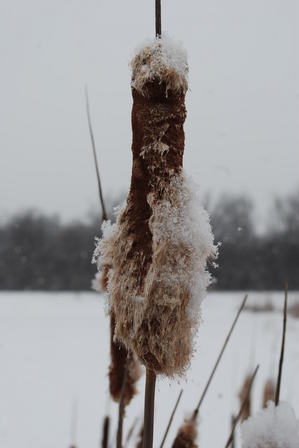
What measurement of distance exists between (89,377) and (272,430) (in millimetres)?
4998

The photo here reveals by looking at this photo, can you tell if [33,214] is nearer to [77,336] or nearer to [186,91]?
[77,336]

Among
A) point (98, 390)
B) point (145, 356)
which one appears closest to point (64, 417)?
point (98, 390)

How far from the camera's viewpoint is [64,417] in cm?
375

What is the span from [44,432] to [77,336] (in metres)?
5.52

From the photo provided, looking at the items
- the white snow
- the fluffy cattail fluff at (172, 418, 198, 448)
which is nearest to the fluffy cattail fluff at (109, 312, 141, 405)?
the fluffy cattail fluff at (172, 418, 198, 448)

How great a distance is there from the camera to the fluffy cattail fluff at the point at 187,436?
944mm

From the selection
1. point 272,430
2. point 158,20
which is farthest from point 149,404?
point 158,20

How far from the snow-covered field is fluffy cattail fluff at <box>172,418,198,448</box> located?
0.11m

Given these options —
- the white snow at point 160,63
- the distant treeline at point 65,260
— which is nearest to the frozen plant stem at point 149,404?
the white snow at point 160,63

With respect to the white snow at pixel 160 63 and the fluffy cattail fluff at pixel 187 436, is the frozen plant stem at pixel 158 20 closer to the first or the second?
the white snow at pixel 160 63

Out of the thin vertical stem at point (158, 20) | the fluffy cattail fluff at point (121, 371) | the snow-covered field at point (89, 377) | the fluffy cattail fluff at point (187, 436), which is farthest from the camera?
the snow-covered field at point (89, 377)

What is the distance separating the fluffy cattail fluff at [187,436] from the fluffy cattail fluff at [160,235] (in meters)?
0.47

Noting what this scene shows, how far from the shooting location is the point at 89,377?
5.35 meters

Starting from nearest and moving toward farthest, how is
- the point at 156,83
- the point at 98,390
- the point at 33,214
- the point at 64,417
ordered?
1. the point at 156,83
2. the point at 64,417
3. the point at 98,390
4. the point at 33,214
